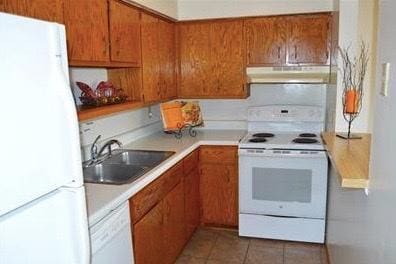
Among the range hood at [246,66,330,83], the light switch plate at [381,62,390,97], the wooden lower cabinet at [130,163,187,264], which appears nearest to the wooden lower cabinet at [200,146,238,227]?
the wooden lower cabinet at [130,163,187,264]

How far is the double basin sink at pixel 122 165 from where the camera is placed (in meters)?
2.46

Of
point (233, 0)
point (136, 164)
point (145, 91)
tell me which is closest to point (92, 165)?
point (136, 164)

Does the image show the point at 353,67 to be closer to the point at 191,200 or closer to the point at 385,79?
the point at 385,79

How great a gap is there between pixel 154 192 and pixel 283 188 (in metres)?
1.32

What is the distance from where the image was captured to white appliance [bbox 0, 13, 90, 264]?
0.91 meters

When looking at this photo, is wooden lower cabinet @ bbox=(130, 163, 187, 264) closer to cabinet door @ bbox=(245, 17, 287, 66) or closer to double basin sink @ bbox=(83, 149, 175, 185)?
double basin sink @ bbox=(83, 149, 175, 185)

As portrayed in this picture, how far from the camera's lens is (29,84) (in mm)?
990

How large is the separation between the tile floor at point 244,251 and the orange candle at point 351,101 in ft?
4.17

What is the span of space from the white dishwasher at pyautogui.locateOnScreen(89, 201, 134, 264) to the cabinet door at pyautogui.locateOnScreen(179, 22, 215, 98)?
74.7 inches

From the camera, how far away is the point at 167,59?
3.37 m

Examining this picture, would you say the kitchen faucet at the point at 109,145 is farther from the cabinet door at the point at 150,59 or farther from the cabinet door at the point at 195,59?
the cabinet door at the point at 195,59

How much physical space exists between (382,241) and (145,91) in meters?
2.08

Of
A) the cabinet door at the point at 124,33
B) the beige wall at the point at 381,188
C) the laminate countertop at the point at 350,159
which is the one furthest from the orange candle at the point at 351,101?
the cabinet door at the point at 124,33

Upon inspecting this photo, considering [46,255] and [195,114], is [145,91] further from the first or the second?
[46,255]
